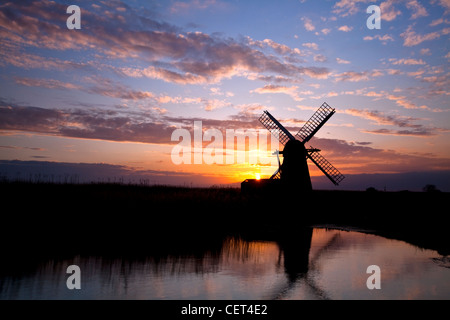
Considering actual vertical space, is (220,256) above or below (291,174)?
below

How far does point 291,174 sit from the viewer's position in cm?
2427

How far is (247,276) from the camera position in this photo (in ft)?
28.6

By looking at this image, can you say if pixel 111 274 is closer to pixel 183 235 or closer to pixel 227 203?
pixel 183 235

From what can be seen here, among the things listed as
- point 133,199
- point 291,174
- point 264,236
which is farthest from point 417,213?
point 133,199

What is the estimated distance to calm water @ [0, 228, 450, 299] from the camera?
24.1ft

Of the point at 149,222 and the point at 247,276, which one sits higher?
the point at 149,222

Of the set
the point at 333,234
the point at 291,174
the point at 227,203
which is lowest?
the point at 333,234

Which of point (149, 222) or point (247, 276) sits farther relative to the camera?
point (149, 222)

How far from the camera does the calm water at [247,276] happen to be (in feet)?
24.1

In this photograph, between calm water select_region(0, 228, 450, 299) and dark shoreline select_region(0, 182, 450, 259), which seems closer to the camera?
calm water select_region(0, 228, 450, 299)

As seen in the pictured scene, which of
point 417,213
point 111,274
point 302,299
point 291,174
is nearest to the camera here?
point 302,299

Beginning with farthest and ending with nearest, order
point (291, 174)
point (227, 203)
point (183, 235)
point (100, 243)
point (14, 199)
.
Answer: point (291, 174)
point (227, 203)
point (183, 235)
point (14, 199)
point (100, 243)

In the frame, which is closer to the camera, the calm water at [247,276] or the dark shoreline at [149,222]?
the calm water at [247,276]
